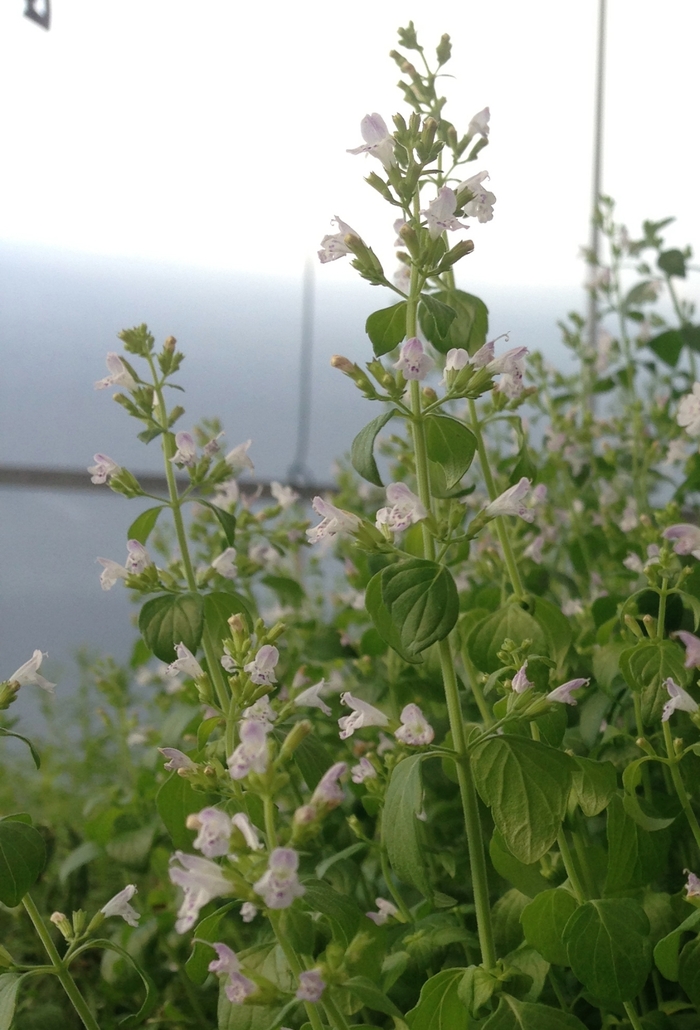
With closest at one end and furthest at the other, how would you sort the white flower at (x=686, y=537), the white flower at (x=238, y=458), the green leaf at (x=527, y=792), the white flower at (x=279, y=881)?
the white flower at (x=279, y=881) → the green leaf at (x=527, y=792) → the white flower at (x=686, y=537) → the white flower at (x=238, y=458)

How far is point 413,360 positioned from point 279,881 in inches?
9.3

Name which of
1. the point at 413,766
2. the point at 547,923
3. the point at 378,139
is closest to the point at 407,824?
the point at 413,766

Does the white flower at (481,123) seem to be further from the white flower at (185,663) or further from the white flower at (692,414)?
the white flower at (185,663)

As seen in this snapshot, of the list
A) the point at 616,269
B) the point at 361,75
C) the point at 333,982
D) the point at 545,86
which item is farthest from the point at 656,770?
the point at 545,86

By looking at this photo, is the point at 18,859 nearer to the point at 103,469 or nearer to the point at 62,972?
the point at 62,972

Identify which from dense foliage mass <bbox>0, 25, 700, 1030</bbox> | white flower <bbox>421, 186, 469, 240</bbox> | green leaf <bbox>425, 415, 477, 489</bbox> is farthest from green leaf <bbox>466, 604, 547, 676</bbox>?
white flower <bbox>421, 186, 469, 240</bbox>

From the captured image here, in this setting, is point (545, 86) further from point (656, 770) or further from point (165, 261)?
point (656, 770)

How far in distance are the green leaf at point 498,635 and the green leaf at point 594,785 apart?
0.08 m

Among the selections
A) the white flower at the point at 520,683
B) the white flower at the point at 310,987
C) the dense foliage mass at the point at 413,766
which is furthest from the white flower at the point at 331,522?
the white flower at the point at 310,987

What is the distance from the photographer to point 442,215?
45 cm

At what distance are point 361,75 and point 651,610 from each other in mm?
1389

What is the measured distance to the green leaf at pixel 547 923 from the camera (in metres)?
0.45

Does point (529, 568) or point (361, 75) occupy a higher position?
point (361, 75)

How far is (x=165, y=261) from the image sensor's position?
1.59 metres
